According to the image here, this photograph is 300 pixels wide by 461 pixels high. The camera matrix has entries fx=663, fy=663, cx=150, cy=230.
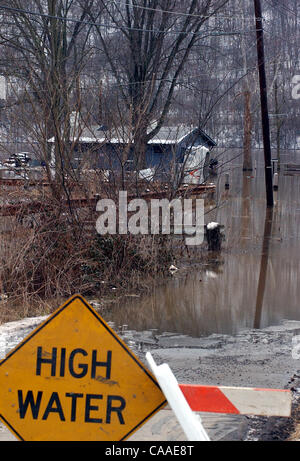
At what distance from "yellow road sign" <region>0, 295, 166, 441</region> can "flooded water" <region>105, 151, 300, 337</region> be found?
17.1 ft

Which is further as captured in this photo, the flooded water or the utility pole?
the utility pole

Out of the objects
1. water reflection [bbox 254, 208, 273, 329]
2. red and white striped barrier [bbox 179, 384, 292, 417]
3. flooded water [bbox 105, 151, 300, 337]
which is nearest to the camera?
red and white striped barrier [bbox 179, 384, 292, 417]

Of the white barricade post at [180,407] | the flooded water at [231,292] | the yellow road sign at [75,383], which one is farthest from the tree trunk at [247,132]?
the white barricade post at [180,407]

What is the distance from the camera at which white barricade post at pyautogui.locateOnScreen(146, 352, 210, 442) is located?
3.27m

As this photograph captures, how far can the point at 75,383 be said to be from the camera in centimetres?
378

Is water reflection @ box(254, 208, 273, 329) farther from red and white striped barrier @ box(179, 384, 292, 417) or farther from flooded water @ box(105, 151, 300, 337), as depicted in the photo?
red and white striped barrier @ box(179, 384, 292, 417)

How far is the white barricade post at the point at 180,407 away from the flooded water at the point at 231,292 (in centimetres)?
555

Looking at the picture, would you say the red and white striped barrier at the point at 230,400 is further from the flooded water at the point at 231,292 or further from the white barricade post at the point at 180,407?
the flooded water at the point at 231,292

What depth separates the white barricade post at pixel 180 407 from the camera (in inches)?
129

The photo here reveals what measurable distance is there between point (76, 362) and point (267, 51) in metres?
40.3

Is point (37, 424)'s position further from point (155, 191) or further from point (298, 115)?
point (298, 115)

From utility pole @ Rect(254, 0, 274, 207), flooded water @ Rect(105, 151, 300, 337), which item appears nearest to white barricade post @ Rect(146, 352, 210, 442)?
flooded water @ Rect(105, 151, 300, 337)

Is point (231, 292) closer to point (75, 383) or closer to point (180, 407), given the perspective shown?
point (75, 383)

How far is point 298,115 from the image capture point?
86.9m
